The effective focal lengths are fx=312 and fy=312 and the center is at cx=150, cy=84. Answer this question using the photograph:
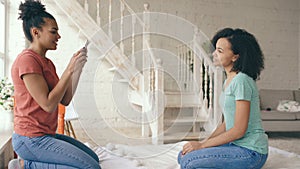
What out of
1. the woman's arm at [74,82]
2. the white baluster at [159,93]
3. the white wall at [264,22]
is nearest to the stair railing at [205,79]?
the white baluster at [159,93]

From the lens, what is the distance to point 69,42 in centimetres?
458

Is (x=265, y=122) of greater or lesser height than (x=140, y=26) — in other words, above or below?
below

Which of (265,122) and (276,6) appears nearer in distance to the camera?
(265,122)

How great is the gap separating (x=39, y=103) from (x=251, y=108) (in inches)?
38.8

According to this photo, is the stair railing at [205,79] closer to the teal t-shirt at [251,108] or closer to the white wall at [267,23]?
the white wall at [267,23]

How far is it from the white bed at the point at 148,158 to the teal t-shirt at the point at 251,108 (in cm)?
29

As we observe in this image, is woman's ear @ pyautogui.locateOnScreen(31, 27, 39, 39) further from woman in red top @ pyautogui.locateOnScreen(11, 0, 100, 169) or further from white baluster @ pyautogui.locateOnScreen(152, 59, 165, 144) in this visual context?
white baluster @ pyautogui.locateOnScreen(152, 59, 165, 144)

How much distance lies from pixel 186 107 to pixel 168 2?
8.72 feet

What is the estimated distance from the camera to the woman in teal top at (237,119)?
1.44 m

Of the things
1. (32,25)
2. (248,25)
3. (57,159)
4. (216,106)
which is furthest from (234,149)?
(248,25)

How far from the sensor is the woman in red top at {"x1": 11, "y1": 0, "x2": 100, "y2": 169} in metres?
1.35

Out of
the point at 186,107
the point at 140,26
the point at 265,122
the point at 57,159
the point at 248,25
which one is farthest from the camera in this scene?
the point at 248,25

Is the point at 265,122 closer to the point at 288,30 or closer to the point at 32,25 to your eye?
the point at 288,30

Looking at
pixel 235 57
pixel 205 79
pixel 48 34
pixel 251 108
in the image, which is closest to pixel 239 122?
pixel 251 108
